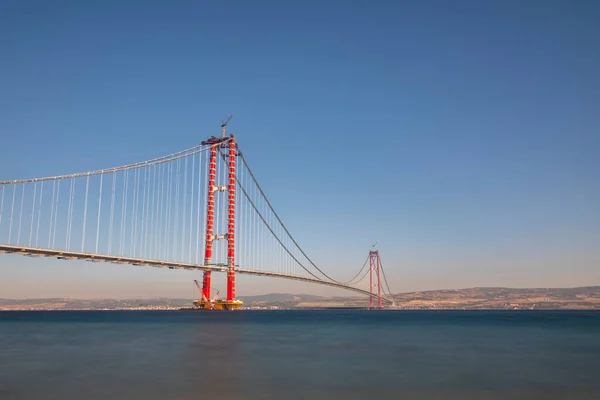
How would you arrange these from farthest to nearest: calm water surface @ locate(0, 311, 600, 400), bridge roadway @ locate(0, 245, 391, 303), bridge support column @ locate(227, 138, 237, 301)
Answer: bridge support column @ locate(227, 138, 237, 301), bridge roadway @ locate(0, 245, 391, 303), calm water surface @ locate(0, 311, 600, 400)

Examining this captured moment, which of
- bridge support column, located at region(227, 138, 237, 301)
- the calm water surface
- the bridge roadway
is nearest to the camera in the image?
the calm water surface

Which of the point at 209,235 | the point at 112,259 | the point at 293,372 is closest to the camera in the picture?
the point at 293,372

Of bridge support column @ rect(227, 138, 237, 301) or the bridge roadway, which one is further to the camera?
bridge support column @ rect(227, 138, 237, 301)

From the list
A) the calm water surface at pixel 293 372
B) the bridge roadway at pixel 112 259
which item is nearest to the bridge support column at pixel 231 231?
the bridge roadway at pixel 112 259

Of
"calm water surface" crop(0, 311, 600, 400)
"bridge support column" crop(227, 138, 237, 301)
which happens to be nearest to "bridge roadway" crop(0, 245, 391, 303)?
"bridge support column" crop(227, 138, 237, 301)

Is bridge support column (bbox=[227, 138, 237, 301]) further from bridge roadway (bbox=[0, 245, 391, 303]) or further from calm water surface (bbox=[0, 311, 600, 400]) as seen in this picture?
calm water surface (bbox=[0, 311, 600, 400])

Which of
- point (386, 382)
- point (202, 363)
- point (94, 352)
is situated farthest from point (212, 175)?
point (386, 382)

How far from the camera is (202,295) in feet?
247

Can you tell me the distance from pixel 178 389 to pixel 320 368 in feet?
23.2

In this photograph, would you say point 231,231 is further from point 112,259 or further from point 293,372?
point 293,372

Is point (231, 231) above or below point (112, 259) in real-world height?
above

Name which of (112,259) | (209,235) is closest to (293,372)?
(112,259)

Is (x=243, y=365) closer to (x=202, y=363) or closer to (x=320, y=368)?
(x=202, y=363)

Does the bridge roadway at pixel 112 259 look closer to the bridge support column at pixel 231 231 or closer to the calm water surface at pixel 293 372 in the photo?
the bridge support column at pixel 231 231
